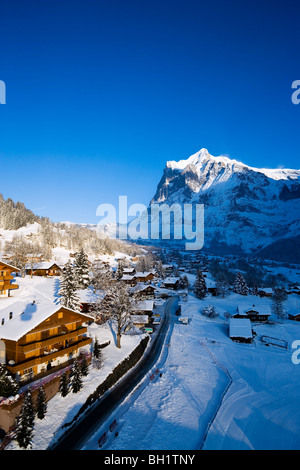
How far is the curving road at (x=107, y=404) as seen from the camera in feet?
60.0

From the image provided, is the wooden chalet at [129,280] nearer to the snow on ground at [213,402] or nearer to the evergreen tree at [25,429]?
the snow on ground at [213,402]

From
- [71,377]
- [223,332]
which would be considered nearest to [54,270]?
[223,332]

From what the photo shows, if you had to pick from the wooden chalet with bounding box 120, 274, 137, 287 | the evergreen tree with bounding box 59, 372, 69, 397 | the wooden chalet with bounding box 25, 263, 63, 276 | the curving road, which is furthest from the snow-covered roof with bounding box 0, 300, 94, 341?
the wooden chalet with bounding box 120, 274, 137, 287

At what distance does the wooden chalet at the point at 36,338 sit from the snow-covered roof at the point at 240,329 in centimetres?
2991

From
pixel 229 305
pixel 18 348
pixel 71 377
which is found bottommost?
pixel 229 305

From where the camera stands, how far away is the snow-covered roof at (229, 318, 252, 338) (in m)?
46.0

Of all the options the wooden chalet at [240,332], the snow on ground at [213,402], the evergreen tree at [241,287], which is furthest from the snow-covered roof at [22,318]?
the evergreen tree at [241,287]

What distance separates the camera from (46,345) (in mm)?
23656

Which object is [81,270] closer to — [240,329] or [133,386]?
[133,386]

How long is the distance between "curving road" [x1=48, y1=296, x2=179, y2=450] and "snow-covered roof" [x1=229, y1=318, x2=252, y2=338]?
14732 mm
